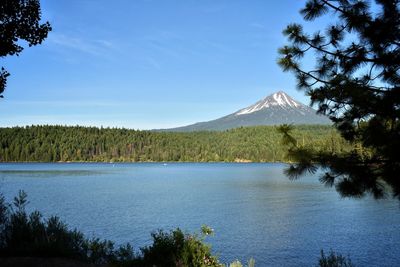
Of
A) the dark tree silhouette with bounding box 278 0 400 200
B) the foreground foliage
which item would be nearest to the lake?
the foreground foliage

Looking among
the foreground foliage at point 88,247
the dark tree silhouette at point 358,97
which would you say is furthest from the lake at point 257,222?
the dark tree silhouette at point 358,97

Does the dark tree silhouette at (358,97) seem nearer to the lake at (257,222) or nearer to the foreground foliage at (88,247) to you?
the foreground foliage at (88,247)

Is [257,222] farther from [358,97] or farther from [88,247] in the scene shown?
[358,97]

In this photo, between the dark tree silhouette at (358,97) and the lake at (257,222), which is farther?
the lake at (257,222)

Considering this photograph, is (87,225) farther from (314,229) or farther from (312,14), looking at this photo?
(312,14)

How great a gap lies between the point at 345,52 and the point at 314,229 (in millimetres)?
23070

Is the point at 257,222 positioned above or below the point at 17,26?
below

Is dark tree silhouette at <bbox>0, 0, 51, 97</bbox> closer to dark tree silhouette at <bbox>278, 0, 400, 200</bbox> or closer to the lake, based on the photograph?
dark tree silhouette at <bbox>278, 0, 400, 200</bbox>

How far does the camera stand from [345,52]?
7.35 metres

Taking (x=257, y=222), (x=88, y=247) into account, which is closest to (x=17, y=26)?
(x=88, y=247)

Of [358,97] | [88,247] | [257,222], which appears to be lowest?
[257,222]

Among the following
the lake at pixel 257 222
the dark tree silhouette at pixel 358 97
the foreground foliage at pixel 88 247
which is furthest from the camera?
the lake at pixel 257 222

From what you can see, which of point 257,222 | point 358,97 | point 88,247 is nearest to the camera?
point 358,97

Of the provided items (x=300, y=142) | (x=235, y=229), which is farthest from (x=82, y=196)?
(x=300, y=142)
